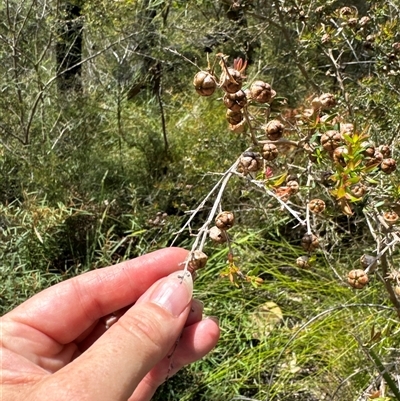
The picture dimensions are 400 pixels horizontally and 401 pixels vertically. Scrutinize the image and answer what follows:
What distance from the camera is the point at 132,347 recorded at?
40.8 inches

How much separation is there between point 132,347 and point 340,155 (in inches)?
21.3

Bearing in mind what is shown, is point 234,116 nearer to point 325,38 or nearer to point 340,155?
point 340,155

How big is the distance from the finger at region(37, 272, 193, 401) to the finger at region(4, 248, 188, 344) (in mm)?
202

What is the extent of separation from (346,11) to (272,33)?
1692mm

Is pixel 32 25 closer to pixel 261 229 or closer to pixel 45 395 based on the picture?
pixel 261 229

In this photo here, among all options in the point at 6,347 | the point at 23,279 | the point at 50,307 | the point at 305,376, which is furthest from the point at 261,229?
the point at 6,347

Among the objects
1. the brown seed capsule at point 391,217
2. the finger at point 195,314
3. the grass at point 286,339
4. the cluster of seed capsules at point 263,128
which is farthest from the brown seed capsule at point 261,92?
the grass at point 286,339

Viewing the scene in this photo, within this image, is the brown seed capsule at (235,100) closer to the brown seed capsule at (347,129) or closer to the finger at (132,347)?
the brown seed capsule at (347,129)

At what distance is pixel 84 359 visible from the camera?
0.98 m

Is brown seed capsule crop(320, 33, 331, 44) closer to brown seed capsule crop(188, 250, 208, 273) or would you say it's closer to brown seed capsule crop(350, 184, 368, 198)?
brown seed capsule crop(350, 184, 368, 198)

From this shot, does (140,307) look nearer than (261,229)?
Yes

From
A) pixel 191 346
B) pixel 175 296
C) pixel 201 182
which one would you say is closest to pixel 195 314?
pixel 191 346

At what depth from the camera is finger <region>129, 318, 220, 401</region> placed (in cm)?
132

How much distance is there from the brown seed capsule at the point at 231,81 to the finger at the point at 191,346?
0.71m
